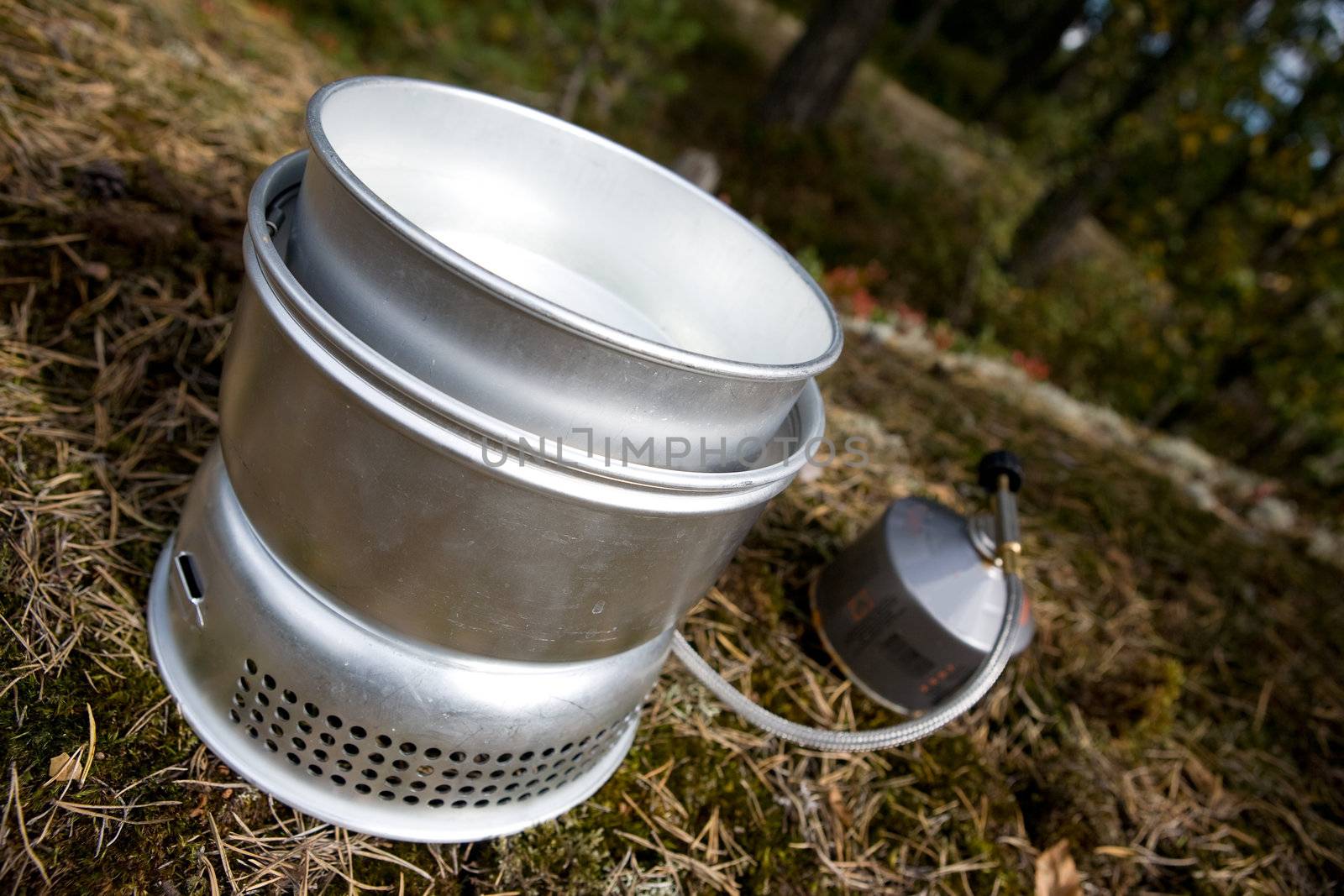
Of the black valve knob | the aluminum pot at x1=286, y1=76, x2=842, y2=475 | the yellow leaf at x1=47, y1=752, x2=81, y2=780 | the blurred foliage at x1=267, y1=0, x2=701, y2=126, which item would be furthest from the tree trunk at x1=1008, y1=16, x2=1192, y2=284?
the yellow leaf at x1=47, y1=752, x2=81, y2=780

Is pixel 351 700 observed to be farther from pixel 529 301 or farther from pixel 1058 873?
pixel 1058 873

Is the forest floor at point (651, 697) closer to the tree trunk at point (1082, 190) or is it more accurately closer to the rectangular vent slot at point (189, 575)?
the rectangular vent slot at point (189, 575)

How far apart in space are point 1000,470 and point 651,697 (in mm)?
797

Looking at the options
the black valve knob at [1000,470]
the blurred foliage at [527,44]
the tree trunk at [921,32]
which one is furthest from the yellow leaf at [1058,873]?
the tree trunk at [921,32]

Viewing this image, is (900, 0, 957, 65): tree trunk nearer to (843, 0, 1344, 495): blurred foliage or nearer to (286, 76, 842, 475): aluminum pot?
(843, 0, 1344, 495): blurred foliage

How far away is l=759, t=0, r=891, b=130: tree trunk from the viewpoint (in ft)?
19.9

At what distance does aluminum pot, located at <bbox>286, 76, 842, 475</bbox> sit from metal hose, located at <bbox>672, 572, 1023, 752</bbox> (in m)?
0.51

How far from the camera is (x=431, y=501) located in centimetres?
86

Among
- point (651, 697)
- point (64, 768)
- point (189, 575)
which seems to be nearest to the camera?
point (64, 768)

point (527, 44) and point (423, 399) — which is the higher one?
point (423, 399)

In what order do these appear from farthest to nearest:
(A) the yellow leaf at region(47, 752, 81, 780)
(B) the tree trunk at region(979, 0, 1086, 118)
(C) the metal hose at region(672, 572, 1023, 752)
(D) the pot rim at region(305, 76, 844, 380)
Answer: (B) the tree trunk at region(979, 0, 1086, 118) < (C) the metal hose at region(672, 572, 1023, 752) < (A) the yellow leaf at region(47, 752, 81, 780) < (D) the pot rim at region(305, 76, 844, 380)

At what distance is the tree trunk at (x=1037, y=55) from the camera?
13.8m

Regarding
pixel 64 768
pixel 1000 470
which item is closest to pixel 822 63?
pixel 1000 470

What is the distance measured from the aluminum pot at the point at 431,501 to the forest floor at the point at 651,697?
1.23ft
